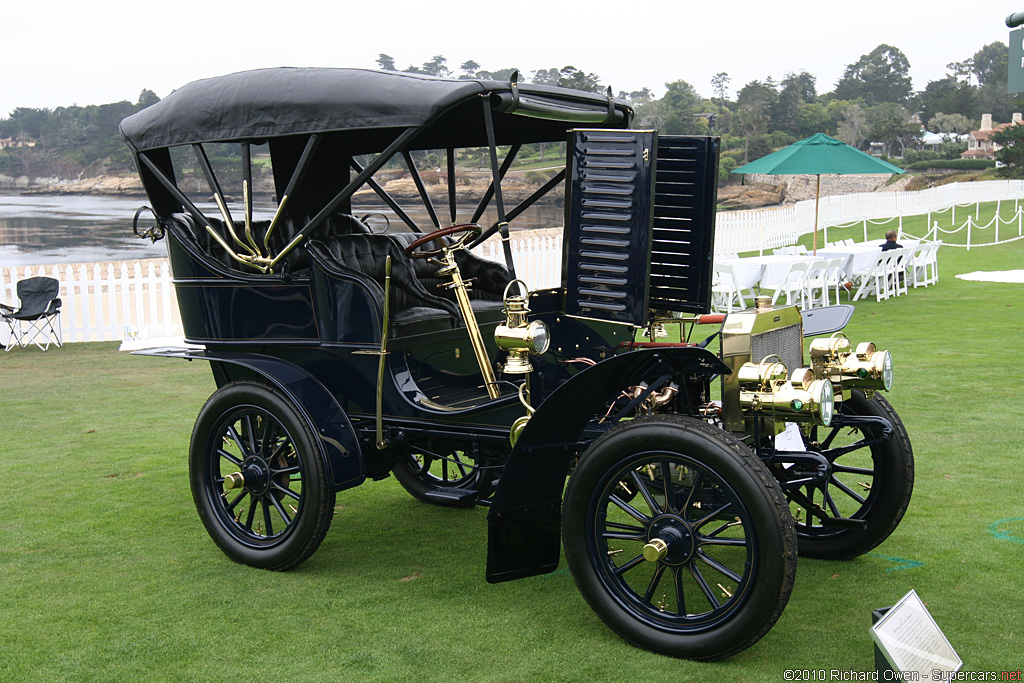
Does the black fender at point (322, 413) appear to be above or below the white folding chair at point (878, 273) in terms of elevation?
above

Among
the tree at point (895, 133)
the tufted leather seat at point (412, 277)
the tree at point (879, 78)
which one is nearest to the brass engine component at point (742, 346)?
the tufted leather seat at point (412, 277)

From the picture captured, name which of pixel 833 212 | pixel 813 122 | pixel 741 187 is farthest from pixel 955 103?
pixel 833 212

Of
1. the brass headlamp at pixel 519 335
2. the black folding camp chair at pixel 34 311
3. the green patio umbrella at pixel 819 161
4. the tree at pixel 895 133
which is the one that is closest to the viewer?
the brass headlamp at pixel 519 335

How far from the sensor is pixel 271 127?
403 cm

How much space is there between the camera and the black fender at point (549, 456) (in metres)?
3.28

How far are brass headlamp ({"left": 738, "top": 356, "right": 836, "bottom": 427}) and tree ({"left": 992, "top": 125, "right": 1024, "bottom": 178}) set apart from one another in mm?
49267

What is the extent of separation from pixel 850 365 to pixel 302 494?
2317 mm

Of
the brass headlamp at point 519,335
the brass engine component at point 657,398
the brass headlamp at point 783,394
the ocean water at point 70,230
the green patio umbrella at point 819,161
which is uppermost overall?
the green patio umbrella at point 819,161

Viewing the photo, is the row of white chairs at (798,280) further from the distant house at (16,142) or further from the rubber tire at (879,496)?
the distant house at (16,142)

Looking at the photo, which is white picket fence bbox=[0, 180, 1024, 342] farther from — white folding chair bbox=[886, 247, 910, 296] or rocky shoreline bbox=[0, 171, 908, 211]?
rocky shoreline bbox=[0, 171, 908, 211]

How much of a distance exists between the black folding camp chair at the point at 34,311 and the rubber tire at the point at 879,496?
10287mm

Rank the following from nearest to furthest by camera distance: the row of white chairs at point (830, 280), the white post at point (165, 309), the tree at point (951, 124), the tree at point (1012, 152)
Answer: the white post at point (165, 309)
the row of white chairs at point (830, 280)
the tree at point (1012, 152)
the tree at point (951, 124)

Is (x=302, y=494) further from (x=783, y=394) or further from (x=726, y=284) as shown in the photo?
(x=726, y=284)

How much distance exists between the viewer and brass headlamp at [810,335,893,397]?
3680mm
